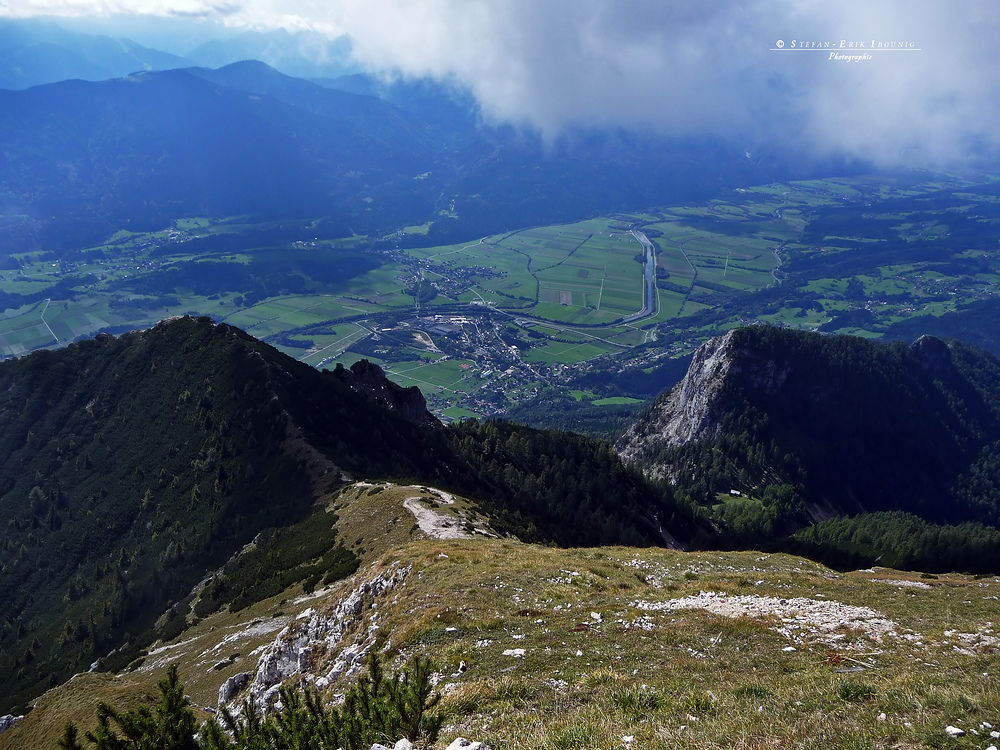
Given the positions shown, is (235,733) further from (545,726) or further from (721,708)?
(721,708)

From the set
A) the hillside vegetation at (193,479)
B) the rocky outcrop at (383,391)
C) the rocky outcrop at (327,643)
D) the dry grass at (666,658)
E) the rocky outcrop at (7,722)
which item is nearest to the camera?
the dry grass at (666,658)

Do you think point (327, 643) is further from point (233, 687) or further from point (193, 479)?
point (193, 479)

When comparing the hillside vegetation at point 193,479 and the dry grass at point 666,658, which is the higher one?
the dry grass at point 666,658

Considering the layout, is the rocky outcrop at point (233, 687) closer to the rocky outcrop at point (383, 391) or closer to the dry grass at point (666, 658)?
the dry grass at point (666, 658)

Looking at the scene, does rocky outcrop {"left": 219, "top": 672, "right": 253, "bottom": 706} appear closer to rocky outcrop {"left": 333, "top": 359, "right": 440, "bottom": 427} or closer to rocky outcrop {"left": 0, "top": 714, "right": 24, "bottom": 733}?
rocky outcrop {"left": 0, "top": 714, "right": 24, "bottom": 733}

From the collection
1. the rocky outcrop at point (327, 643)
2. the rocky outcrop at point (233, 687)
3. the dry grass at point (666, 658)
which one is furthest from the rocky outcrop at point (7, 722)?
the rocky outcrop at point (327, 643)

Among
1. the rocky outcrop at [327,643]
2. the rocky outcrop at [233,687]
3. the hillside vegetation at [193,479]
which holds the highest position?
the rocky outcrop at [327,643]

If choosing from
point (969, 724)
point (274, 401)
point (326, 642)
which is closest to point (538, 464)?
point (274, 401)
